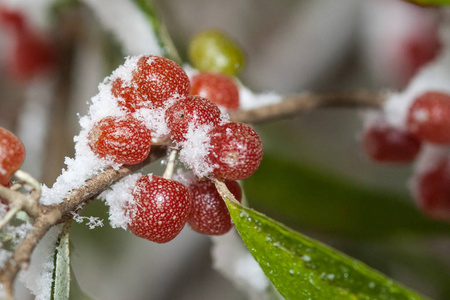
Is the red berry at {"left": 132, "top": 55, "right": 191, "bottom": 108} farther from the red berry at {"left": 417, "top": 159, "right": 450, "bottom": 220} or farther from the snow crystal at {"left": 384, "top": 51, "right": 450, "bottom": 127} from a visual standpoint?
the red berry at {"left": 417, "top": 159, "right": 450, "bottom": 220}

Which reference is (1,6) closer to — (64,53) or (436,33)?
(64,53)

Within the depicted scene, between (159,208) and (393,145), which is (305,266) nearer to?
(159,208)

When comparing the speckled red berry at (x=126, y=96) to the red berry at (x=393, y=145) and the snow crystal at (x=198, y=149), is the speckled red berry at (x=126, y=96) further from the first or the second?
the red berry at (x=393, y=145)

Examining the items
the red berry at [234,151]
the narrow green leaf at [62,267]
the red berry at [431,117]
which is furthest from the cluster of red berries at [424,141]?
the narrow green leaf at [62,267]

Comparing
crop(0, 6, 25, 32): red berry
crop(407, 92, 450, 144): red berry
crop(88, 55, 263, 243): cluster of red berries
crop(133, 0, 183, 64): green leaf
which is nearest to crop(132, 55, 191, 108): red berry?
crop(88, 55, 263, 243): cluster of red berries

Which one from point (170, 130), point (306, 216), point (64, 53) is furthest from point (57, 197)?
point (64, 53)

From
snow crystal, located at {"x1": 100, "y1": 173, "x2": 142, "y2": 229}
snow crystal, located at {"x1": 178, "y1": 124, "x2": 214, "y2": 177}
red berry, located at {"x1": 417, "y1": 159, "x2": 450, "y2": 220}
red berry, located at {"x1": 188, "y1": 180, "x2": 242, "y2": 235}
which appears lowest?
snow crystal, located at {"x1": 100, "y1": 173, "x2": 142, "y2": 229}
